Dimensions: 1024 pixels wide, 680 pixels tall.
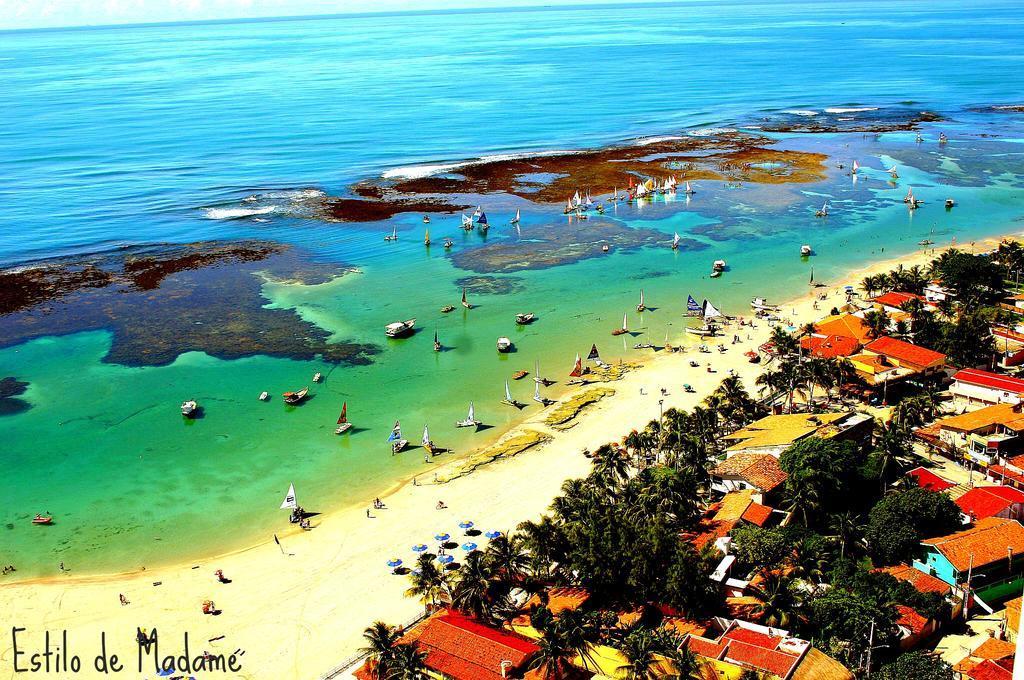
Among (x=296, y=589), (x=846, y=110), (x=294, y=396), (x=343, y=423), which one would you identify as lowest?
(x=296, y=589)

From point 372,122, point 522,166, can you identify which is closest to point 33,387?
point 522,166

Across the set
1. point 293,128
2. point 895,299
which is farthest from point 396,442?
point 293,128

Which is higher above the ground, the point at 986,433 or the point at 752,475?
the point at 986,433

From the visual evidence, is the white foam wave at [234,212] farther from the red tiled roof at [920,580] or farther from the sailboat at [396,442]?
the red tiled roof at [920,580]

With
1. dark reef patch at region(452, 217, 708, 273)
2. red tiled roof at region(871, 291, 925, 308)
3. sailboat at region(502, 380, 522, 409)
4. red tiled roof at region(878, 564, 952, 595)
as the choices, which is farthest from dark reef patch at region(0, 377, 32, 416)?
red tiled roof at region(871, 291, 925, 308)

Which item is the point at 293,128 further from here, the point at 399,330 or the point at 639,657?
the point at 639,657

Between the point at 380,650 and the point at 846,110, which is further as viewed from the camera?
the point at 846,110

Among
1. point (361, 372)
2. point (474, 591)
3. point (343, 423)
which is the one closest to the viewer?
point (474, 591)
